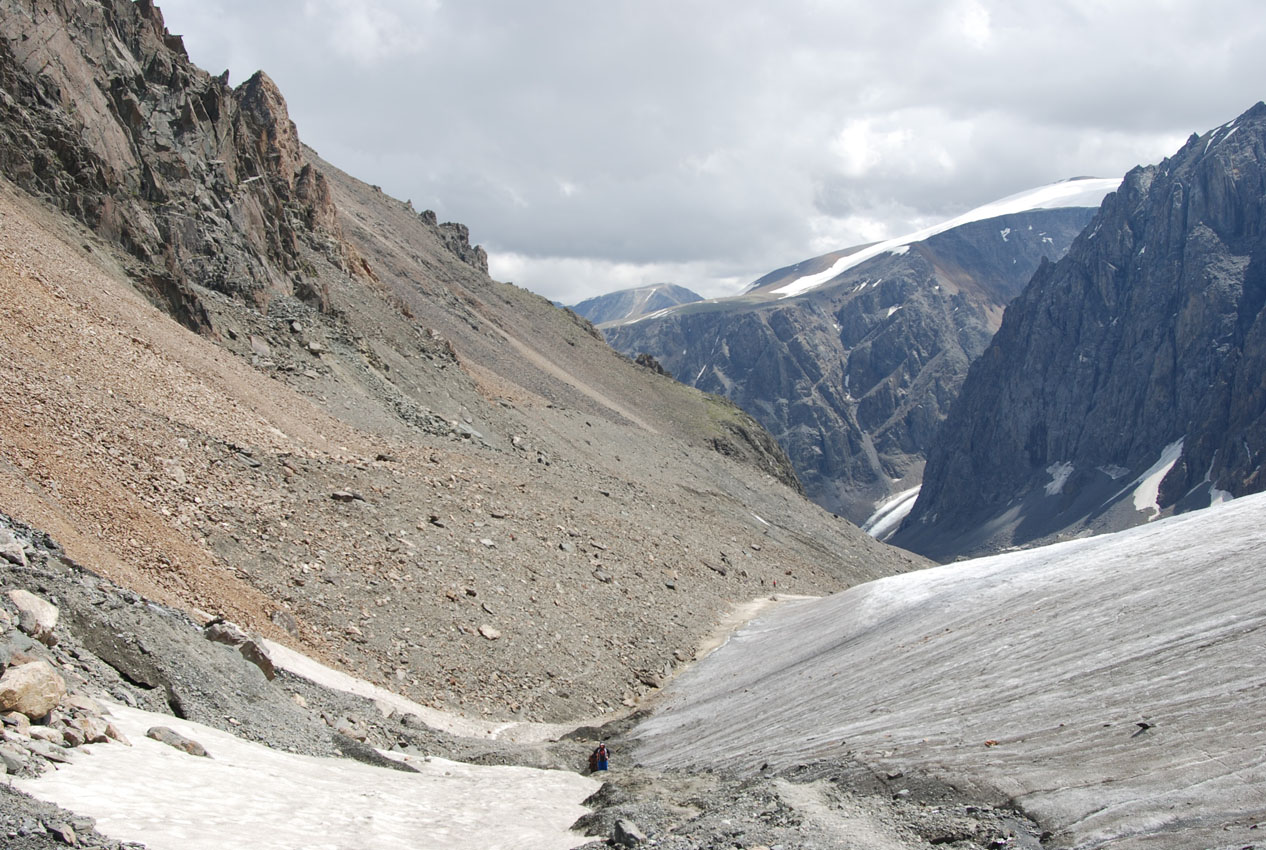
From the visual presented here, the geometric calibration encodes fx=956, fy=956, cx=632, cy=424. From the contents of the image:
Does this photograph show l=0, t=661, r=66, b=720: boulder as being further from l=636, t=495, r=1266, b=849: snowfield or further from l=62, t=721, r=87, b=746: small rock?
l=636, t=495, r=1266, b=849: snowfield

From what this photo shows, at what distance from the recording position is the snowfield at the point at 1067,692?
979cm

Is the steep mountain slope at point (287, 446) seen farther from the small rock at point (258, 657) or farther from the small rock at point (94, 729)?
the small rock at point (94, 729)

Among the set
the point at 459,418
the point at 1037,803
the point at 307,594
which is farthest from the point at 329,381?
the point at 1037,803

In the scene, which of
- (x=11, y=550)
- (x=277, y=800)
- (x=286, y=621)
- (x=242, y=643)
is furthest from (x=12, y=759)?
(x=286, y=621)

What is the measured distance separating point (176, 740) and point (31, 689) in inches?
87.3

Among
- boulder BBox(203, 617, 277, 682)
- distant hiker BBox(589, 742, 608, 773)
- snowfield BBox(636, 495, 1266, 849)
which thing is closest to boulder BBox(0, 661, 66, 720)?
boulder BBox(203, 617, 277, 682)

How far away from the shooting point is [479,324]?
8488cm

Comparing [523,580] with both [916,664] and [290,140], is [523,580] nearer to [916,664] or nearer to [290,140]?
[916,664]

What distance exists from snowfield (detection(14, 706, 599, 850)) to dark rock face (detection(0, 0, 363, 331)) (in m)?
28.7

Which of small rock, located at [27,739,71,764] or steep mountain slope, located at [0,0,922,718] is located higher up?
steep mountain slope, located at [0,0,922,718]

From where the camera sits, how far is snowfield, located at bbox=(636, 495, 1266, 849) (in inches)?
385

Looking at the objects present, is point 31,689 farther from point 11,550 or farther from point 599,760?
point 599,760

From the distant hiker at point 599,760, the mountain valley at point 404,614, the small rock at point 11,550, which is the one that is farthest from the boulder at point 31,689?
the distant hiker at point 599,760

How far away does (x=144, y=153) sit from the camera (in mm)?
44438
